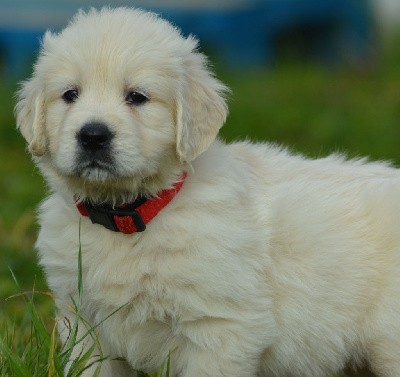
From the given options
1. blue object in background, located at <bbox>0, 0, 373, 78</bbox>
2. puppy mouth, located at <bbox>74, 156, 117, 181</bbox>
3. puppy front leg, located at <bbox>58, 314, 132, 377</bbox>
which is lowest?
blue object in background, located at <bbox>0, 0, 373, 78</bbox>

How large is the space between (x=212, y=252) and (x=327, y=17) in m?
10.5

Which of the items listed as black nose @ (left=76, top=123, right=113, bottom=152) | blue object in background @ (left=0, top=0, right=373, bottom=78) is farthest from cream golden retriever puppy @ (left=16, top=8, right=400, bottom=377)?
blue object in background @ (left=0, top=0, right=373, bottom=78)

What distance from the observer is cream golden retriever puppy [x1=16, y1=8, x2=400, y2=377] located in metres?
4.43

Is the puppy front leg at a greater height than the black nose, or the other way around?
the black nose

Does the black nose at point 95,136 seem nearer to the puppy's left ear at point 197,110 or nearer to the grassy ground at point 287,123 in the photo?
the puppy's left ear at point 197,110

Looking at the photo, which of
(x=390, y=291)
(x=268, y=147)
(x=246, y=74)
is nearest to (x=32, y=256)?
(x=268, y=147)

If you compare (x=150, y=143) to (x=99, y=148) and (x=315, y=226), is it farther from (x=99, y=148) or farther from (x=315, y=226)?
(x=315, y=226)

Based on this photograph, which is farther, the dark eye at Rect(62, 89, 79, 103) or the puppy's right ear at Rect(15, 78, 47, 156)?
the puppy's right ear at Rect(15, 78, 47, 156)

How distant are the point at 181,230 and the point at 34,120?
31.4 inches

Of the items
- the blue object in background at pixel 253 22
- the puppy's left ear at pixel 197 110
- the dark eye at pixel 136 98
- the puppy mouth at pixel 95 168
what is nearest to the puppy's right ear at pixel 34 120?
the puppy mouth at pixel 95 168

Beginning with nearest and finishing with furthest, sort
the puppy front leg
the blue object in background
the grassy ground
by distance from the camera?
the puppy front leg < the grassy ground < the blue object in background

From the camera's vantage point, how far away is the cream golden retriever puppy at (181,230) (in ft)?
14.5

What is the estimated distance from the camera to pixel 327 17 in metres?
14.5

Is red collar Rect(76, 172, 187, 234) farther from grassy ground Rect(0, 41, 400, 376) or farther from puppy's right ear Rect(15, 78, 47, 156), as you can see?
grassy ground Rect(0, 41, 400, 376)
